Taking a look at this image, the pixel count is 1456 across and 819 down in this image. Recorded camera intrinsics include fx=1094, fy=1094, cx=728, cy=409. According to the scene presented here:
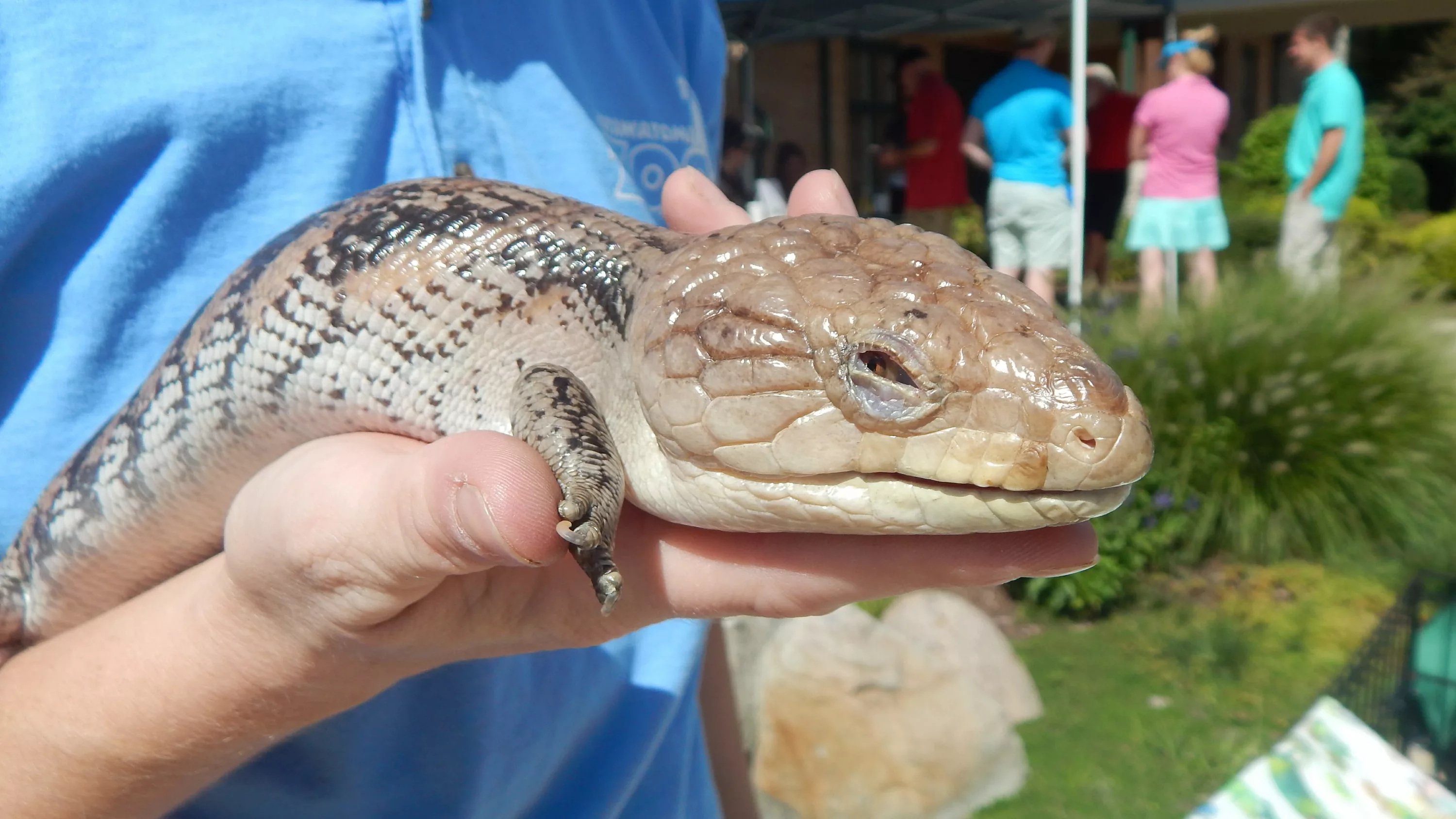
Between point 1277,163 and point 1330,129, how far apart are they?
38.3ft

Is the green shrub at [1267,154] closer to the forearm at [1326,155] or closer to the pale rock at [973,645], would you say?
the forearm at [1326,155]

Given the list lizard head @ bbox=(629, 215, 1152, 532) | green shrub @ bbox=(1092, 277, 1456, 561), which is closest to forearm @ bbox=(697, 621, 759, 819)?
lizard head @ bbox=(629, 215, 1152, 532)

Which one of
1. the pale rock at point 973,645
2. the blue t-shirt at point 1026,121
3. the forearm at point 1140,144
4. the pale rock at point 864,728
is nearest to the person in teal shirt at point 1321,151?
the forearm at point 1140,144

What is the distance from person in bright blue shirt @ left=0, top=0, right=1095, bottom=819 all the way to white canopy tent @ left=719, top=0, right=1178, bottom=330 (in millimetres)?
10223

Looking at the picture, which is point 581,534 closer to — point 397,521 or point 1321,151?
point 397,521

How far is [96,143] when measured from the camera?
5.17ft

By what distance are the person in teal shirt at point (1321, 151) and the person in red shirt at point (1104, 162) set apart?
2029mm

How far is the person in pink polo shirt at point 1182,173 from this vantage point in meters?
8.49

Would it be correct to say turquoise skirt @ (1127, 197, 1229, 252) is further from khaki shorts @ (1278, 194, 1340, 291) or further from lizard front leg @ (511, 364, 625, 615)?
lizard front leg @ (511, 364, 625, 615)

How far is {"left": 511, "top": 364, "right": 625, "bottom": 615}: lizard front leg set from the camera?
1274 millimetres

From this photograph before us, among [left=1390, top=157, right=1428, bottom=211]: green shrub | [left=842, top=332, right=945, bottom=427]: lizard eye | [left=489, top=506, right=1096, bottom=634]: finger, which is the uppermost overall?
[left=842, top=332, right=945, bottom=427]: lizard eye

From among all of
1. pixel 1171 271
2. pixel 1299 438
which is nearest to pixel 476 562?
pixel 1299 438

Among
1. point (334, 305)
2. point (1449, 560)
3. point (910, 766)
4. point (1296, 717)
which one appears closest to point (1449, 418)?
point (1449, 560)

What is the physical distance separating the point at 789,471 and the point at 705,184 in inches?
27.9
